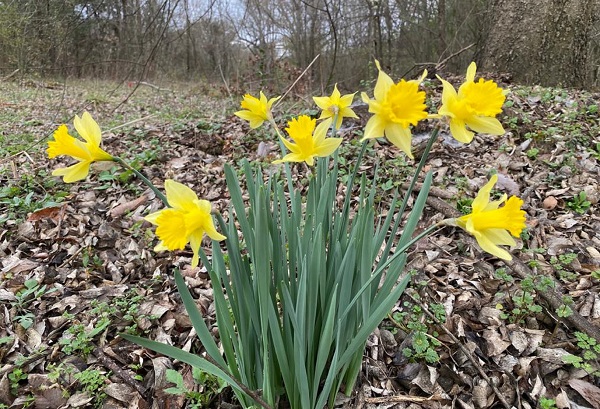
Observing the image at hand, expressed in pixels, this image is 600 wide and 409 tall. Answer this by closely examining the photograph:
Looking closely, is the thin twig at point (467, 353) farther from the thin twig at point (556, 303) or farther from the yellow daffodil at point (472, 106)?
the yellow daffodil at point (472, 106)

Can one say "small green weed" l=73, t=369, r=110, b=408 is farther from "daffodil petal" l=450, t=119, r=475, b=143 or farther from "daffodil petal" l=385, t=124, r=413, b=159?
"daffodil petal" l=450, t=119, r=475, b=143

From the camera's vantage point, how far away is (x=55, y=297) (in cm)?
189

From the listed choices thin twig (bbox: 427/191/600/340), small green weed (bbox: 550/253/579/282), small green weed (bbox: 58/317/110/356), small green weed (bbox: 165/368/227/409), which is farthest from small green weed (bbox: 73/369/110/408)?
small green weed (bbox: 550/253/579/282)

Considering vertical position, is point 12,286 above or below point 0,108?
below

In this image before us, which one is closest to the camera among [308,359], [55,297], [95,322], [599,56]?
[308,359]

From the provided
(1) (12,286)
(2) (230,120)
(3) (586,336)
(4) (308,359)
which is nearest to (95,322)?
(1) (12,286)

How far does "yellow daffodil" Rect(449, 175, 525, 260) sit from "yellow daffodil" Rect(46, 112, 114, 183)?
0.83 m

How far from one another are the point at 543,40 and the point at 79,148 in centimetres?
446

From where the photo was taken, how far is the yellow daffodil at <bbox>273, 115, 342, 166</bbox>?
0.97 m

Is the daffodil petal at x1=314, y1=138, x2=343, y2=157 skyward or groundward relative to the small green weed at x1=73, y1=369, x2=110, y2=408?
skyward

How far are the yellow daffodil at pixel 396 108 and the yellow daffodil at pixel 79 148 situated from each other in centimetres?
61

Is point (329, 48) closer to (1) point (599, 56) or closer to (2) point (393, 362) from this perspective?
(1) point (599, 56)

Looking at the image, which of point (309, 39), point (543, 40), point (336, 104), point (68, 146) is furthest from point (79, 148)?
point (309, 39)

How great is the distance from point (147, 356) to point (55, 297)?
654mm
